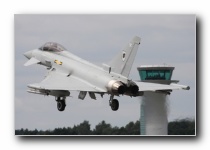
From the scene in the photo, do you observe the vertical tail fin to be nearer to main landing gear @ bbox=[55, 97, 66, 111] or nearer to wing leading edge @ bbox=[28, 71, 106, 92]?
wing leading edge @ bbox=[28, 71, 106, 92]

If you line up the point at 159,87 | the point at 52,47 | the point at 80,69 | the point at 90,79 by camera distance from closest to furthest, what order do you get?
the point at 159,87, the point at 90,79, the point at 80,69, the point at 52,47

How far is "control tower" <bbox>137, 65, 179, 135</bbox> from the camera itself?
1120 inches

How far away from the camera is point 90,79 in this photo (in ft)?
75.9

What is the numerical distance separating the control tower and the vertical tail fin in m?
2.42

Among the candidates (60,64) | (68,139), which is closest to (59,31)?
(60,64)

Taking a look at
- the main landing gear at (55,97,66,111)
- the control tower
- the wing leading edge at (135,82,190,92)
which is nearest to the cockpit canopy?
the main landing gear at (55,97,66,111)

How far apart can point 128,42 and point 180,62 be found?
190 centimetres

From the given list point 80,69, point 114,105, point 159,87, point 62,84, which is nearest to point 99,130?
point 114,105

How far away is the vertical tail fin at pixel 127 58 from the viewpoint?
73.5ft

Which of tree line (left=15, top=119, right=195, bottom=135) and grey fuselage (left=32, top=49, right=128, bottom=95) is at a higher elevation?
grey fuselage (left=32, top=49, right=128, bottom=95)

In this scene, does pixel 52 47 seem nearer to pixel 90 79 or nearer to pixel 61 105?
pixel 61 105

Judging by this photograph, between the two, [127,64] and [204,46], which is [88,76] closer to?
[127,64]

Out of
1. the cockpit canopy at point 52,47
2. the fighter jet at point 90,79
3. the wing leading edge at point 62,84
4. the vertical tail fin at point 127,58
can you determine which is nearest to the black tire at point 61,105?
the fighter jet at point 90,79

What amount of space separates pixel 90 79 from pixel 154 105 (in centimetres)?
870
